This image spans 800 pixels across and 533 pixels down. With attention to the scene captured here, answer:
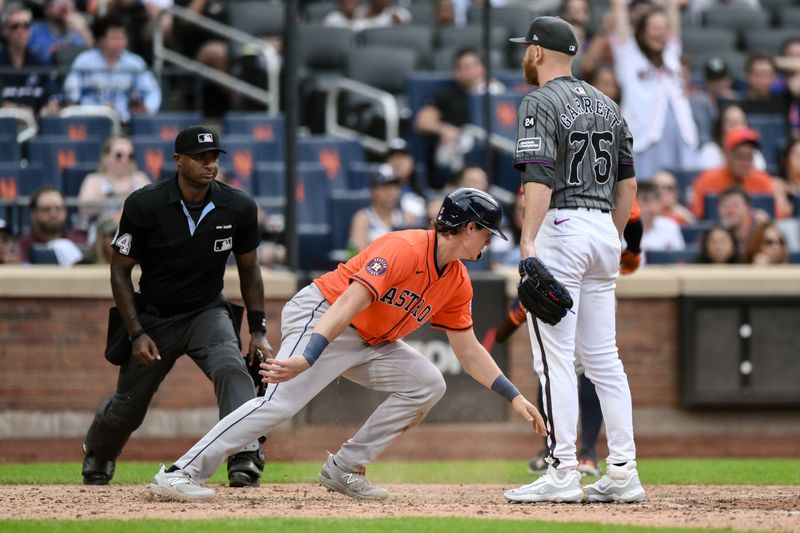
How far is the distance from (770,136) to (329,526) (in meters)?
10.4

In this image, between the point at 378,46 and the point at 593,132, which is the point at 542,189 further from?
the point at 378,46

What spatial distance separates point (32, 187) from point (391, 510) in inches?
281

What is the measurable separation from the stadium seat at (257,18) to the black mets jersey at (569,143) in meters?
9.08

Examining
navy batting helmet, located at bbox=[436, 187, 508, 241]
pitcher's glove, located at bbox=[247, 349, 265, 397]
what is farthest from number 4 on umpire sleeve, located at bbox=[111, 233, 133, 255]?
navy batting helmet, located at bbox=[436, 187, 508, 241]

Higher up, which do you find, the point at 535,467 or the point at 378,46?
the point at 378,46

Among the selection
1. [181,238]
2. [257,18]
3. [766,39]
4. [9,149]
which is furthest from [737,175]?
[181,238]

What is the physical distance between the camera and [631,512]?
6.50 metres

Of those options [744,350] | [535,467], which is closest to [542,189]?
[535,467]

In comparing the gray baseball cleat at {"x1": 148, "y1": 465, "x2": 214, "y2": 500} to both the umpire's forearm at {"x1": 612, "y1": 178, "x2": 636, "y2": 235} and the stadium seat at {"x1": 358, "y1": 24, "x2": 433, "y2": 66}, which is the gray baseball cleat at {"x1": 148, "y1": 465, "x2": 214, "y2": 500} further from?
the stadium seat at {"x1": 358, "y1": 24, "x2": 433, "y2": 66}

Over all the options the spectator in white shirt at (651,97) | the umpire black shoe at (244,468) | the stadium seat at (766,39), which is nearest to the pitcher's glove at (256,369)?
the umpire black shoe at (244,468)

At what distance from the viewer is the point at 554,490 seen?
672 centimetres

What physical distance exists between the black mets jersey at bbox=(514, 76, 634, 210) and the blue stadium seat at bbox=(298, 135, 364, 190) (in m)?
6.94

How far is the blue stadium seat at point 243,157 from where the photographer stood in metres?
13.1

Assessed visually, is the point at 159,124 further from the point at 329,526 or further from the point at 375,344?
the point at 329,526
